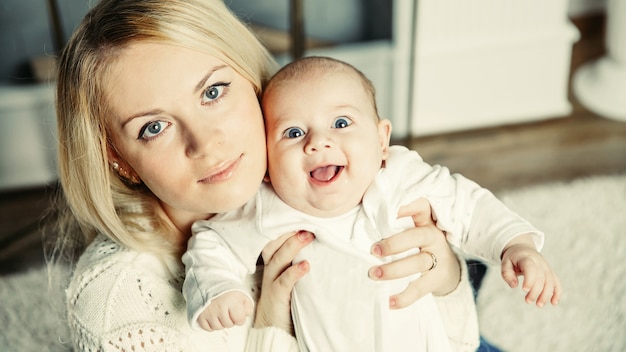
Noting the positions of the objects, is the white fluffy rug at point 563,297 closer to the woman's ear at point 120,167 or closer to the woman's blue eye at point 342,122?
the woman's ear at point 120,167

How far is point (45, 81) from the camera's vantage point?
2334 mm

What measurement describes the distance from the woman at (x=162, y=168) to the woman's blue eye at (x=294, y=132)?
37 millimetres

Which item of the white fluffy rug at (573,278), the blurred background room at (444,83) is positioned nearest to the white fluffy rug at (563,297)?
the white fluffy rug at (573,278)

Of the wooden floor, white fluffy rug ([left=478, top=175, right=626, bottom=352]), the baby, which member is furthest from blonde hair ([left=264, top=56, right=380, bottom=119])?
the wooden floor

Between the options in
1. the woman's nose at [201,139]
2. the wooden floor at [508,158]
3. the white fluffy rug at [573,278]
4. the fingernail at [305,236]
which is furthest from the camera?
the wooden floor at [508,158]

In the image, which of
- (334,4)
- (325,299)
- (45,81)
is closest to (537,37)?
(334,4)

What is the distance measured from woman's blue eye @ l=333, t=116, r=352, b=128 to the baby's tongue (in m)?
0.06

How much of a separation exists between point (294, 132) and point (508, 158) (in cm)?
154

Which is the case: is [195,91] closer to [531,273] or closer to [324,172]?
[324,172]

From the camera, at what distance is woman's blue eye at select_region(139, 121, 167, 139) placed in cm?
97

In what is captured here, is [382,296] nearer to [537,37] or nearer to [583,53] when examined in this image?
[537,37]

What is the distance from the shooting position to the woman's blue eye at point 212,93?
981mm

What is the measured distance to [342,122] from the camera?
3.38ft

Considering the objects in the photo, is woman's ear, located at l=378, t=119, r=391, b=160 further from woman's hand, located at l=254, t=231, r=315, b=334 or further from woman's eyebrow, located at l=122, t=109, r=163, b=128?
woman's eyebrow, located at l=122, t=109, r=163, b=128
